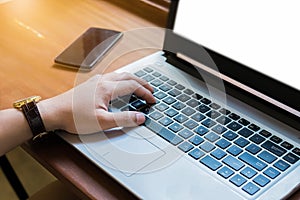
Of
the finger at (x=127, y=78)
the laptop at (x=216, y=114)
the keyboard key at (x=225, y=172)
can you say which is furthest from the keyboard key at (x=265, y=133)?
the finger at (x=127, y=78)

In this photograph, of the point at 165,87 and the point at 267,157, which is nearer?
the point at 267,157

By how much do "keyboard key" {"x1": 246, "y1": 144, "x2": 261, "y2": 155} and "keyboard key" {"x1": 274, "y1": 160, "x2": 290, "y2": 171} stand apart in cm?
3

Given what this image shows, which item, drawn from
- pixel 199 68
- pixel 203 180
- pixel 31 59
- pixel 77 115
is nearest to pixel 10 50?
pixel 31 59

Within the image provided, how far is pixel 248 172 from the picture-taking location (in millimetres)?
574

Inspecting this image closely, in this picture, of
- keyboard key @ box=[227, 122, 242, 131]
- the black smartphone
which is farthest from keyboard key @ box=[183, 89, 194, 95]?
the black smartphone

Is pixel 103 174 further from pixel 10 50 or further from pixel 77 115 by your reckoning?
pixel 10 50

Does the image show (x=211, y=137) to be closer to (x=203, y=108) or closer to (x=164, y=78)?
(x=203, y=108)

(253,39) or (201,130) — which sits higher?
(253,39)

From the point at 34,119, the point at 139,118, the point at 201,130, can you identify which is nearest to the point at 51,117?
the point at 34,119

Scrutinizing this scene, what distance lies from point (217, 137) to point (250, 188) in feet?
0.35

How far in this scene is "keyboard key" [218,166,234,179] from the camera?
57cm

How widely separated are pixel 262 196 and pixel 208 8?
351mm

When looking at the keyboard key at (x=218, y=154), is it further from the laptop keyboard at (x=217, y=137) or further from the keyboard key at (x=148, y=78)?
the keyboard key at (x=148, y=78)

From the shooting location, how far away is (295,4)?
0.62 metres
